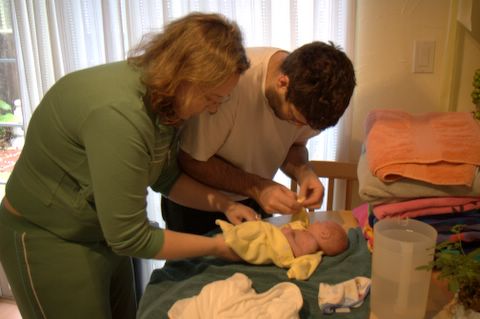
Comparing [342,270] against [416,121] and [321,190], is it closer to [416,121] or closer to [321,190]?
[321,190]

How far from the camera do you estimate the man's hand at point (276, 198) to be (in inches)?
49.9

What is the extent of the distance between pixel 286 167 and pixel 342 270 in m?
0.47

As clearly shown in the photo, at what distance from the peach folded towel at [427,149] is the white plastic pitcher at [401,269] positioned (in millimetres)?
185

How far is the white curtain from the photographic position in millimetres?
1635

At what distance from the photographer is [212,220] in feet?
4.99

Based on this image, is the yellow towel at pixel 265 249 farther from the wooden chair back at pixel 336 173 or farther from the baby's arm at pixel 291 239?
the wooden chair back at pixel 336 173

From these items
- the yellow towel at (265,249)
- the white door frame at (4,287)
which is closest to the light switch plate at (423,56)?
the yellow towel at (265,249)

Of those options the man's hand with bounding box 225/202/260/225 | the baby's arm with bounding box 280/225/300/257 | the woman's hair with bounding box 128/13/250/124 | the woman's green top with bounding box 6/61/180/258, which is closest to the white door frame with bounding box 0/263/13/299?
the woman's green top with bounding box 6/61/180/258

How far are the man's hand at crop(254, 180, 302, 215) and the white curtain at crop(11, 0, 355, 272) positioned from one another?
0.54 metres

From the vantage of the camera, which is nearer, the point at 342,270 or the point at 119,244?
the point at 119,244

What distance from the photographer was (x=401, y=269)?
0.86 m

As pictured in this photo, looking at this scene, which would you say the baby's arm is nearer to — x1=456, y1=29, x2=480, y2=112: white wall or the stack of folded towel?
the stack of folded towel

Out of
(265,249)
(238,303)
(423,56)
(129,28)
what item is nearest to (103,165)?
(238,303)

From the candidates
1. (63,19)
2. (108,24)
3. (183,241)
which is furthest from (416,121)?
(63,19)
